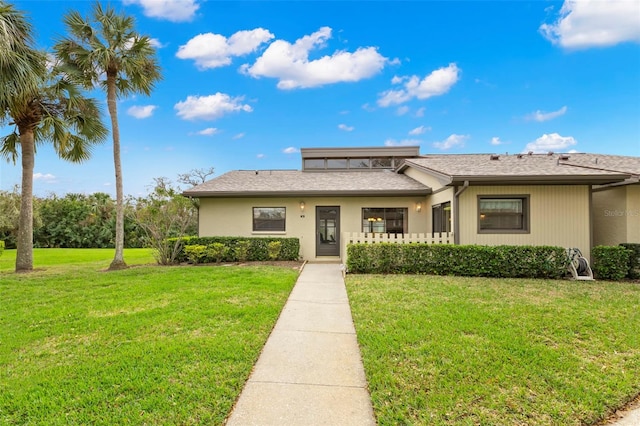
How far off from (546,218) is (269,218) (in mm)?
9313

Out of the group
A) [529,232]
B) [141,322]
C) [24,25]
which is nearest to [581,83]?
[529,232]

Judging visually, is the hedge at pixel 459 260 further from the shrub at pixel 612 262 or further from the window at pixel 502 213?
the window at pixel 502 213

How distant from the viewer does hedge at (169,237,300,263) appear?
11234mm

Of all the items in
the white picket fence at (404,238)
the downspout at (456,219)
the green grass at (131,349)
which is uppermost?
the downspout at (456,219)

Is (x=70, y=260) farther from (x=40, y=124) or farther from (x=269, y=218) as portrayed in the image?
(x=269, y=218)

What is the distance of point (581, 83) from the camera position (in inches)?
574

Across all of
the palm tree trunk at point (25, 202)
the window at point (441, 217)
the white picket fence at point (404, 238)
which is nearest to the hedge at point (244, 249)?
the white picket fence at point (404, 238)

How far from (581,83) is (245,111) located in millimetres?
17723

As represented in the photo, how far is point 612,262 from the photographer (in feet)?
26.3

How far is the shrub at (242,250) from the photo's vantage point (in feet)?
36.9

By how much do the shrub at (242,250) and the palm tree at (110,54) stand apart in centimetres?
378

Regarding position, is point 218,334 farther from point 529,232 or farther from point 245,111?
point 245,111

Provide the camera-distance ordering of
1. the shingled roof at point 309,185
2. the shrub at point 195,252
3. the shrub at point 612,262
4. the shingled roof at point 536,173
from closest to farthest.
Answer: the shrub at point 612,262, the shingled roof at point 536,173, the shrub at point 195,252, the shingled roof at point 309,185

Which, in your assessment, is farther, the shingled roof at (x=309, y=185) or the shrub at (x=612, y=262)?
the shingled roof at (x=309, y=185)
